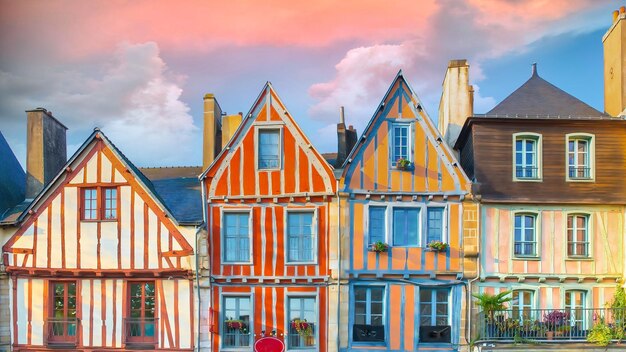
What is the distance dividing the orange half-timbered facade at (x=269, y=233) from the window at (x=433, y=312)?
2499mm

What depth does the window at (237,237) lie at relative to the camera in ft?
49.7

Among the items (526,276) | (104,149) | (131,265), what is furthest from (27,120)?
(526,276)

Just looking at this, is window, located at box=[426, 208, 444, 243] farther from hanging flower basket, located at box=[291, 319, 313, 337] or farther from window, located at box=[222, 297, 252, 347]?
window, located at box=[222, 297, 252, 347]

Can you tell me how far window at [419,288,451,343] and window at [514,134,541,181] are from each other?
12.0 feet

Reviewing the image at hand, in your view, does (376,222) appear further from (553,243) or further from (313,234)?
(553,243)

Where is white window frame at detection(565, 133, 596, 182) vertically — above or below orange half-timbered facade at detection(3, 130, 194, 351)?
above

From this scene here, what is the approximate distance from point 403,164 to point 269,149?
3533 millimetres

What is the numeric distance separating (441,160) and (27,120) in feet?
37.8

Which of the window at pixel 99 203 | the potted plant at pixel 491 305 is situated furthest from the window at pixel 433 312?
the window at pixel 99 203

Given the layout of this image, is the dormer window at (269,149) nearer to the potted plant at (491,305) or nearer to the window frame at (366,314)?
the window frame at (366,314)

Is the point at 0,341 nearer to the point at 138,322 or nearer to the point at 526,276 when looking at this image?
the point at 138,322

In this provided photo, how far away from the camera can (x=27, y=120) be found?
16.4 meters

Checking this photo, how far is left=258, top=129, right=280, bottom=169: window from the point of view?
50.2 feet

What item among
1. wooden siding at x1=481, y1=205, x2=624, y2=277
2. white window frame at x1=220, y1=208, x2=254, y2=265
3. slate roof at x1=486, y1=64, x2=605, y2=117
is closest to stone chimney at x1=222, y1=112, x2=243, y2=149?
white window frame at x1=220, y1=208, x2=254, y2=265
